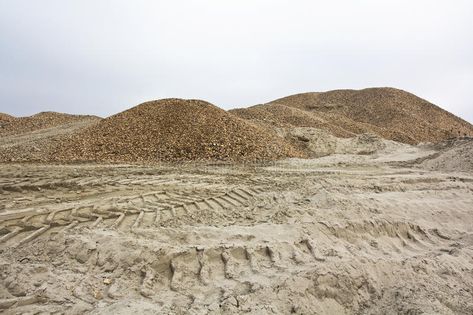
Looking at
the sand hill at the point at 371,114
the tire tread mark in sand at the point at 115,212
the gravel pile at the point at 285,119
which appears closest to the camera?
the tire tread mark in sand at the point at 115,212

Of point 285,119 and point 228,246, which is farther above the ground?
point 285,119

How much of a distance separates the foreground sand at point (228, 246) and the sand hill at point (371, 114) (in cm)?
982

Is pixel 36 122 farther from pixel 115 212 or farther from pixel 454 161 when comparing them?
pixel 454 161

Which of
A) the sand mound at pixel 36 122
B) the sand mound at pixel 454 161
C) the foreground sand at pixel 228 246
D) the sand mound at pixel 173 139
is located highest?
the sand mound at pixel 36 122

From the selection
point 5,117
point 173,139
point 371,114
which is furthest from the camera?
point 371,114

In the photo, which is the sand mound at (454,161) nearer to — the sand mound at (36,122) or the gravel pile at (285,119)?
the gravel pile at (285,119)

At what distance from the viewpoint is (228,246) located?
358 cm

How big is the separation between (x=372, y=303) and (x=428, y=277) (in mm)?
778

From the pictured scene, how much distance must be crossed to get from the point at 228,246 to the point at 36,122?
1602 centimetres

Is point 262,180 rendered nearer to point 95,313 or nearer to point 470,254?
point 470,254

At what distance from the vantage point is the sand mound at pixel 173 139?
8789mm

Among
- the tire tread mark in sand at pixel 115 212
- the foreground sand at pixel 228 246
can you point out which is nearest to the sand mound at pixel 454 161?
the foreground sand at pixel 228 246

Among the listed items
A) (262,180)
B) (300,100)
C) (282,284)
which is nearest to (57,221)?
(282,284)

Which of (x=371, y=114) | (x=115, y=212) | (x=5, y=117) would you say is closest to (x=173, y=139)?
(x=115, y=212)
